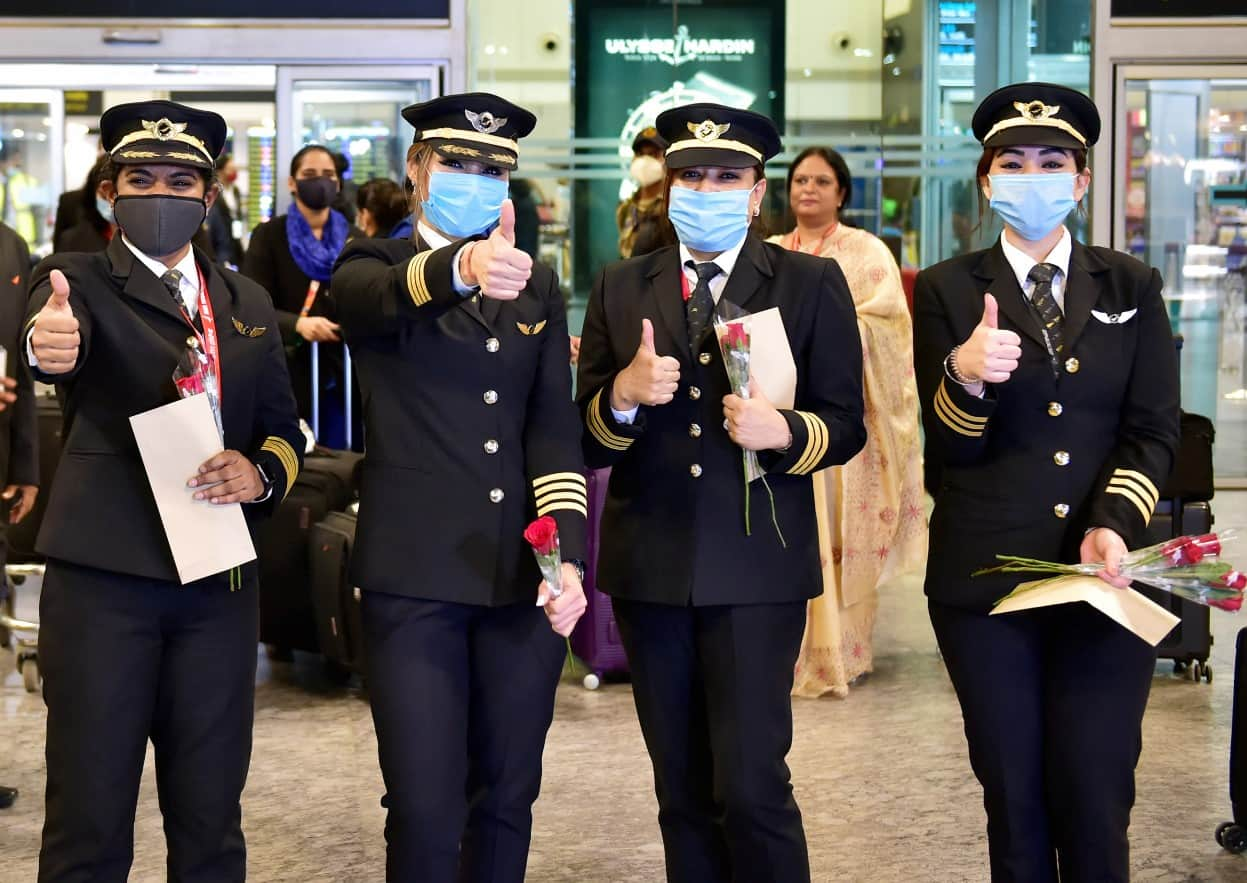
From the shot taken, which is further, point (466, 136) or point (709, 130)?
point (709, 130)

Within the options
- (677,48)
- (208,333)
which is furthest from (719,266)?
(677,48)

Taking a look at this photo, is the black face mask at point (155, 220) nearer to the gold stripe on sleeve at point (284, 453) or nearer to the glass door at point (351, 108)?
the gold stripe on sleeve at point (284, 453)

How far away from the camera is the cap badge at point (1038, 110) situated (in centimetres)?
301

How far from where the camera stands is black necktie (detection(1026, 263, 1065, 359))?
118 inches

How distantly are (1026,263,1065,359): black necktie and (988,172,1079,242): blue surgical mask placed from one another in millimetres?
63

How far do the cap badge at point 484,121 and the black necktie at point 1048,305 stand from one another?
3.29 feet

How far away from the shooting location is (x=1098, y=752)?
2879 millimetres

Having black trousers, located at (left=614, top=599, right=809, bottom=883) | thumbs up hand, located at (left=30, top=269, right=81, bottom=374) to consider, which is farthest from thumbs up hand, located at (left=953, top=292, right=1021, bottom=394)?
thumbs up hand, located at (left=30, top=269, right=81, bottom=374)

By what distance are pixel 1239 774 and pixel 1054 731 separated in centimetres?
143

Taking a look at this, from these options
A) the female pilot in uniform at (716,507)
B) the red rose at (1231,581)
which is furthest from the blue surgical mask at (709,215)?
the red rose at (1231,581)

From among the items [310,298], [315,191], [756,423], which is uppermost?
[315,191]

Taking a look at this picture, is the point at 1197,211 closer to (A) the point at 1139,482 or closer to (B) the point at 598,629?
(B) the point at 598,629

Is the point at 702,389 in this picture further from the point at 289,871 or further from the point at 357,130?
the point at 357,130

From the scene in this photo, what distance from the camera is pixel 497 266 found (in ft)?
8.59
